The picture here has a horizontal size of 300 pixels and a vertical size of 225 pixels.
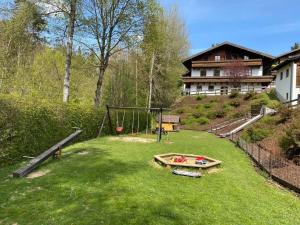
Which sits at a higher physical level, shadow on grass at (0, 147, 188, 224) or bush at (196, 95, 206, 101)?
bush at (196, 95, 206, 101)

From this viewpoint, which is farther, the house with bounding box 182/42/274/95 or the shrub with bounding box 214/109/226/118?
the house with bounding box 182/42/274/95

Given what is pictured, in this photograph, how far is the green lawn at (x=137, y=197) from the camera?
5.88m

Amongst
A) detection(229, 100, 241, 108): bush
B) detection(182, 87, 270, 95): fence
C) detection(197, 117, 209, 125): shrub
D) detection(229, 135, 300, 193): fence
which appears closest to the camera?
detection(229, 135, 300, 193): fence

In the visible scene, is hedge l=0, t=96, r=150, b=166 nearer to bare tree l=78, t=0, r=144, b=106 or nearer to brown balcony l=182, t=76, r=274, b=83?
bare tree l=78, t=0, r=144, b=106

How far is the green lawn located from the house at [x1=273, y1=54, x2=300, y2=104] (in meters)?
25.7

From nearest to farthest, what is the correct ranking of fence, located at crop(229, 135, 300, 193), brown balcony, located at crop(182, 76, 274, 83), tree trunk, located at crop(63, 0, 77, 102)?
fence, located at crop(229, 135, 300, 193), tree trunk, located at crop(63, 0, 77, 102), brown balcony, located at crop(182, 76, 274, 83)

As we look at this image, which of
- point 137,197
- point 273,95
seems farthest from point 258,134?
point 273,95

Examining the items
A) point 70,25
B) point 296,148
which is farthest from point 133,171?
point 70,25

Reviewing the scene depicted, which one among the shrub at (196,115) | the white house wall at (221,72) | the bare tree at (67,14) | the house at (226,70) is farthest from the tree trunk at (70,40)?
the white house wall at (221,72)

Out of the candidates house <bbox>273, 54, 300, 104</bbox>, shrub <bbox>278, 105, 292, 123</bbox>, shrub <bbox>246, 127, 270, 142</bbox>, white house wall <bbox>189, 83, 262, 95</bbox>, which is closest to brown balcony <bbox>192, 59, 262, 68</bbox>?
white house wall <bbox>189, 83, 262, 95</bbox>

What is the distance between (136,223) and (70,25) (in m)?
16.0

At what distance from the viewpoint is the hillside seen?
3512cm

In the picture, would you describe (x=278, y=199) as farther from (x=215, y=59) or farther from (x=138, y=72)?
(x=215, y=59)

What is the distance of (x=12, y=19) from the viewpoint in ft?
64.4
